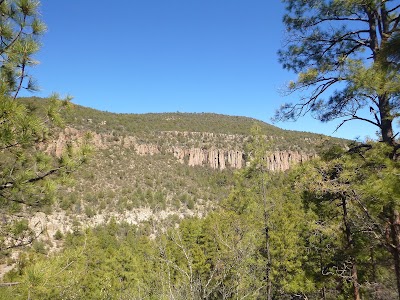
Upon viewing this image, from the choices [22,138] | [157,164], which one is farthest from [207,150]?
[22,138]

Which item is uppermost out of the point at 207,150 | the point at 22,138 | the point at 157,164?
the point at 207,150

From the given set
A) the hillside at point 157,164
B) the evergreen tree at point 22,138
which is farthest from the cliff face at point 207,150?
the evergreen tree at point 22,138

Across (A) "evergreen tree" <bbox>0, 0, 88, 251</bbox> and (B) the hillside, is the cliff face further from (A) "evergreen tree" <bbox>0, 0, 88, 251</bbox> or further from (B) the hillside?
(A) "evergreen tree" <bbox>0, 0, 88, 251</bbox>

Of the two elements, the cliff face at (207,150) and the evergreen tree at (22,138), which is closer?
the evergreen tree at (22,138)

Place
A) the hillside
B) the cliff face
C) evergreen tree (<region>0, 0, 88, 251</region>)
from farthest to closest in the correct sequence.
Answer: the cliff face → the hillside → evergreen tree (<region>0, 0, 88, 251</region>)

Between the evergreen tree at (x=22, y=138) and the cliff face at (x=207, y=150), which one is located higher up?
the cliff face at (x=207, y=150)

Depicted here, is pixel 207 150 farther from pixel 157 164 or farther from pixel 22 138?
pixel 22 138

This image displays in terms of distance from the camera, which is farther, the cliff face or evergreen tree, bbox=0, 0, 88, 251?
the cliff face

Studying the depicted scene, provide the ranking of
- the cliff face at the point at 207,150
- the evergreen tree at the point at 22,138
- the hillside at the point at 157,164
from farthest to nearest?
the cliff face at the point at 207,150, the hillside at the point at 157,164, the evergreen tree at the point at 22,138

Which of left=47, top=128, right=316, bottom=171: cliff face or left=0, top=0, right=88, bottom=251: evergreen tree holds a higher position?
left=47, top=128, right=316, bottom=171: cliff face

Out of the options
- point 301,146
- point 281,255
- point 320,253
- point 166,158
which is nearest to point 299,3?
point 320,253

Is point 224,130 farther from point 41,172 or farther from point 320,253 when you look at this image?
point 41,172

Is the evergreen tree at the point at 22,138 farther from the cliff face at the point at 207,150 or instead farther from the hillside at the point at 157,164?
the cliff face at the point at 207,150

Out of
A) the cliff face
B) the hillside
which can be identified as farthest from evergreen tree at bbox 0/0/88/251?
the cliff face
